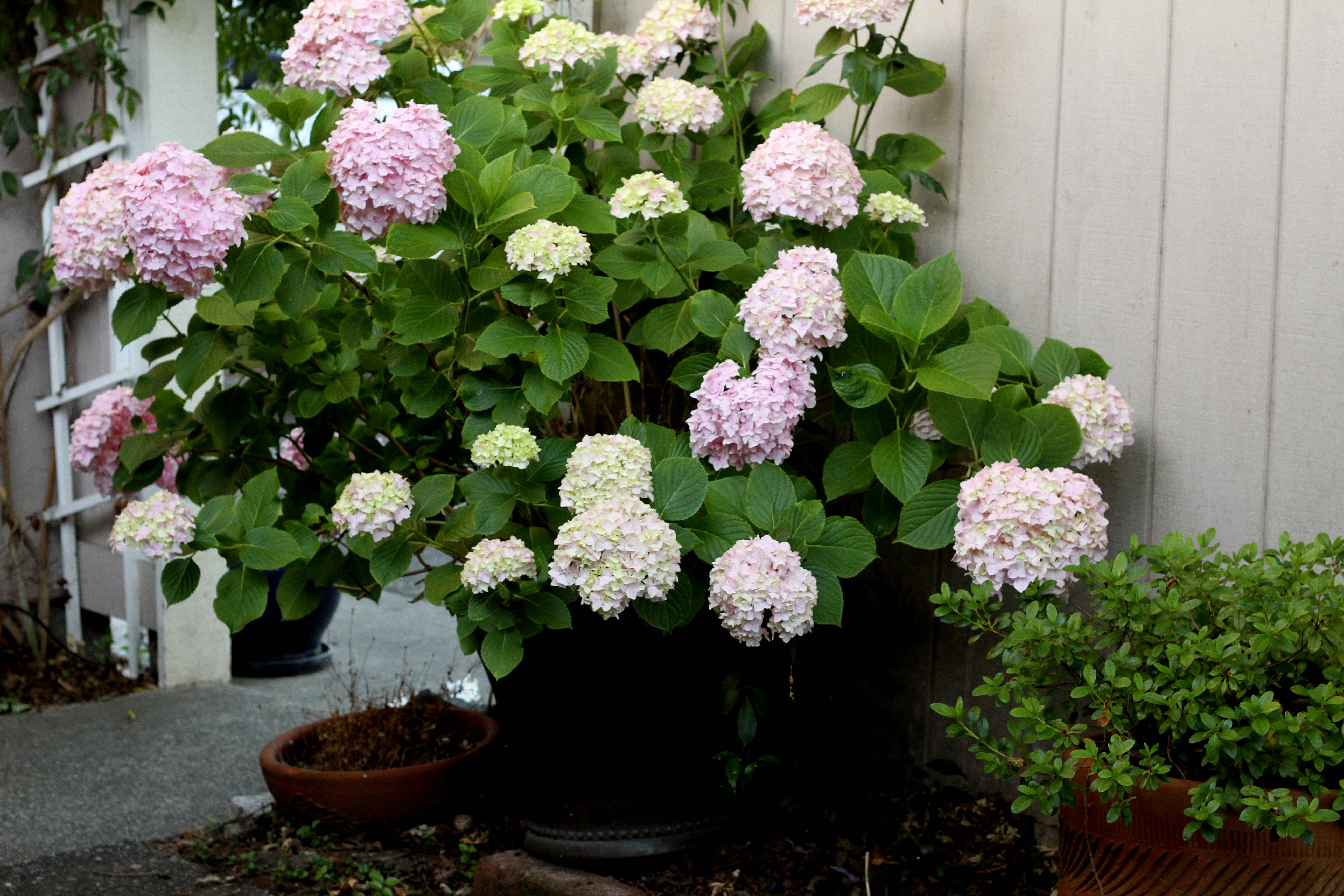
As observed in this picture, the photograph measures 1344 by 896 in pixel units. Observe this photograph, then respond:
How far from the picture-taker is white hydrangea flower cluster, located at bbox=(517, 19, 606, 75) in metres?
1.88

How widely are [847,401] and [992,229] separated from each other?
534 mm

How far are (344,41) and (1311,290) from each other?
139 centimetres

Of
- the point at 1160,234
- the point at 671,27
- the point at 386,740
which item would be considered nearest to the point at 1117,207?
the point at 1160,234

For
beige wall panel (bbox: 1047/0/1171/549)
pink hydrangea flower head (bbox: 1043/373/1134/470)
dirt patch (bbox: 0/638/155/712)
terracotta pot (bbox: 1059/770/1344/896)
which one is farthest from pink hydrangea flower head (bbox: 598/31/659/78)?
dirt patch (bbox: 0/638/155/712)

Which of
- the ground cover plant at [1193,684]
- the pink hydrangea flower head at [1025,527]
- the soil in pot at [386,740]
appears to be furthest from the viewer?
the soil in pot at [386,740]

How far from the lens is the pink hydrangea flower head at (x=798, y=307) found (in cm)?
160

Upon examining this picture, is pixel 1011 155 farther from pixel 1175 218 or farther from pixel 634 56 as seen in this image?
pixel 634 56

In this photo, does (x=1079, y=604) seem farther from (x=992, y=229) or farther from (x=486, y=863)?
(x=486, y=863)

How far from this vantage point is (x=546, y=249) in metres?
1.61

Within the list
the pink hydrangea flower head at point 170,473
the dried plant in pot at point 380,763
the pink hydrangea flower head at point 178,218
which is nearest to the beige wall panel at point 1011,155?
the pink hydrangea flower head at point 178,218

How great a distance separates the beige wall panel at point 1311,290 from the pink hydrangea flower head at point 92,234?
158cm

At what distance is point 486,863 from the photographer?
1.91 metres

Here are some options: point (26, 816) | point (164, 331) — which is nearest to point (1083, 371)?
point (26, 816)

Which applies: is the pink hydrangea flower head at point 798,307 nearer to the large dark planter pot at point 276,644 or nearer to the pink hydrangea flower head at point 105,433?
the pink hydrangea flower head at point 105,433
